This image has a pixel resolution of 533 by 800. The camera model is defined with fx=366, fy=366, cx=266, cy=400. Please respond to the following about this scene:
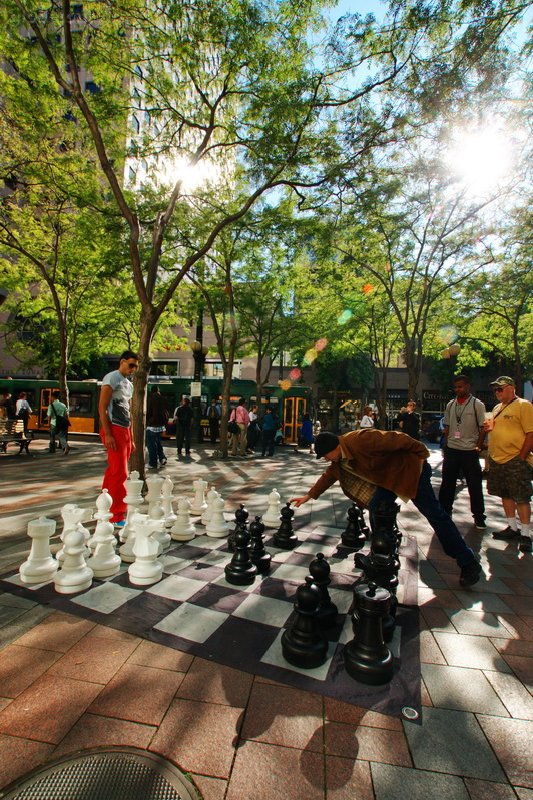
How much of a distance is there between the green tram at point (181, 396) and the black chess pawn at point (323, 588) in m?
15.1

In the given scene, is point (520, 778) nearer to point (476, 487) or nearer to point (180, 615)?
point (180, 615)

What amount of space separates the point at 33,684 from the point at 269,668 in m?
1.17

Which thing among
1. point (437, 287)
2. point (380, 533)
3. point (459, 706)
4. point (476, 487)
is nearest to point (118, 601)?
Answer: point (380, 533)

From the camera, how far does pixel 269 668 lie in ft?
6.37

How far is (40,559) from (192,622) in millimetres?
1385

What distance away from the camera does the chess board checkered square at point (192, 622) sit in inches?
87.4

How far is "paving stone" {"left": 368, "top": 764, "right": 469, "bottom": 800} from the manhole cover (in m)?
0.67

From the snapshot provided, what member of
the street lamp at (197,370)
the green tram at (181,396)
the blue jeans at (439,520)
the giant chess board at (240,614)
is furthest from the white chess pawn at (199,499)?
the green tram at (181,396)

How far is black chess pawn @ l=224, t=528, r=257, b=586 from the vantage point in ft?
9.43

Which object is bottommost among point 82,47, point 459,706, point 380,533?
point 459,706

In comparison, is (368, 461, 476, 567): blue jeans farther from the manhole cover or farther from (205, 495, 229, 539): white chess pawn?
the manhole cover

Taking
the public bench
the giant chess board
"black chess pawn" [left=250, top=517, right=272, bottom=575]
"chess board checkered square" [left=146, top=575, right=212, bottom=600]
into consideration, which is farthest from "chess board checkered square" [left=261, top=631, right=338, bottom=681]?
the public bench

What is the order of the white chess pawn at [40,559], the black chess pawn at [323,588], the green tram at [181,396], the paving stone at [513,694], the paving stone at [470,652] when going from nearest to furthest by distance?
the paving stone at [513,694]
the paving stone at [470,652]
the black chess pawn at [323,588]
the white chess pawn at [40,559]
the green tram at [181,396]

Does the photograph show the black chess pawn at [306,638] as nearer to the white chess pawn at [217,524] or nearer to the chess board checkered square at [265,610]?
the chess board checkered square at [265,610]
